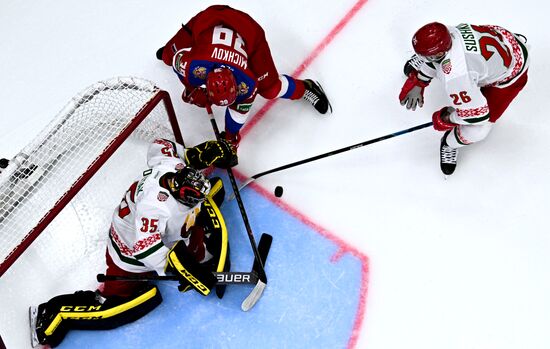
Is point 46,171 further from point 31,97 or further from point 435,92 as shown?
point 435,92

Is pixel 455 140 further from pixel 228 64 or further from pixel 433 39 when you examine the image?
pixel 228 64

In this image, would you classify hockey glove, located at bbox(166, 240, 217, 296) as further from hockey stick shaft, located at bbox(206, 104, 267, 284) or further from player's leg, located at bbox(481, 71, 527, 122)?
player's leg, located at bbox(481, 71, 527, 122)

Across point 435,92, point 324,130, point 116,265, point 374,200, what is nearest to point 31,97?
point 116,265

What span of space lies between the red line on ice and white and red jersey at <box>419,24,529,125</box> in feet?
2.82

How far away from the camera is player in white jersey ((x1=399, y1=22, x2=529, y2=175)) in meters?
2.79

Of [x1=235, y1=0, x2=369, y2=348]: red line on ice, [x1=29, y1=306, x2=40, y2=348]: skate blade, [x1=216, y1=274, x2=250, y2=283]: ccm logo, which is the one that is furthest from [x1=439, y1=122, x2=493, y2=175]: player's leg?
[x1=29, y1=306, x2=40, y2=348]: skate blade

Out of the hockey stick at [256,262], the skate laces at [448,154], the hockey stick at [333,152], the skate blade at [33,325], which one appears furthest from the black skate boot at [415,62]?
the skate blade at [33,325]

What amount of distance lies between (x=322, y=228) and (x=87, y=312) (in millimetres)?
1245

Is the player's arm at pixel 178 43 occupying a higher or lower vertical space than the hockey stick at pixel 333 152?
higher

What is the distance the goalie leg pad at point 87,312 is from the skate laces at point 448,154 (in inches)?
63.2

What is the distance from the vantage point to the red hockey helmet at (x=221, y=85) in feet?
9.46

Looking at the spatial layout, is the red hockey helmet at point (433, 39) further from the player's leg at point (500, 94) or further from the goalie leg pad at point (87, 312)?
the goalie leg pad at point (87, 312)

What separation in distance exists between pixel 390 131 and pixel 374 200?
42cm

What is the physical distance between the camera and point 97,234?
343 cm
